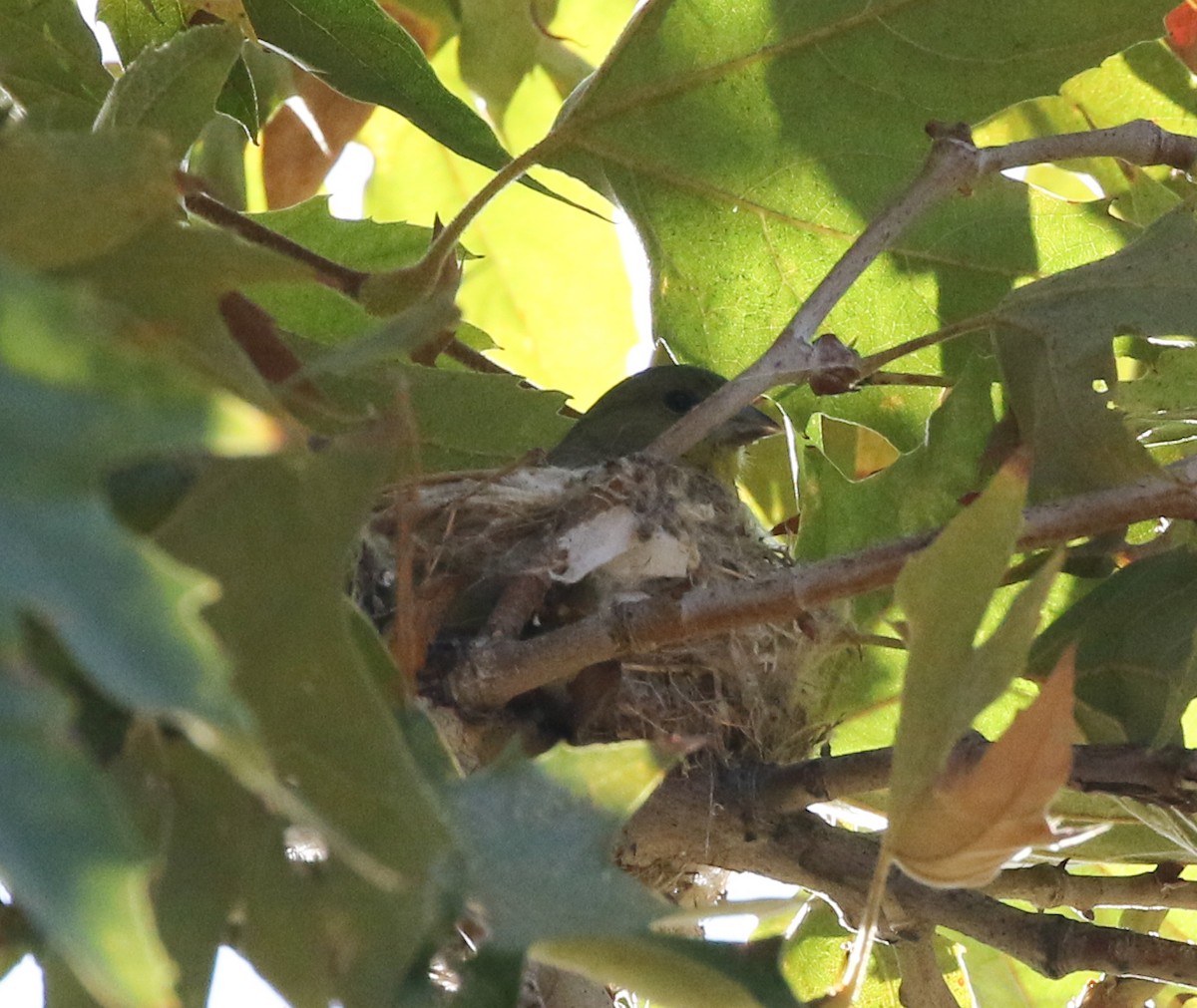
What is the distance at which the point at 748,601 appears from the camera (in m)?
2.05

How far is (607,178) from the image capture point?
3.09 m

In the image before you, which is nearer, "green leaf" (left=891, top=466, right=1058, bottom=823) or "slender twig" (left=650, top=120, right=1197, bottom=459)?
"green leaf" (left=891, top=466, right=1058, bottom=823)

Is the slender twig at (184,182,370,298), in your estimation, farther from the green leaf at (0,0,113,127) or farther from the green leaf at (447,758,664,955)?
the green leaf at (447,758,664,955)

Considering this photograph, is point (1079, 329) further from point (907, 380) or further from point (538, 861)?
point (538, 861)

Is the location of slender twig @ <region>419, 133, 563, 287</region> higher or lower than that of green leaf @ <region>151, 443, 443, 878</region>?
lower

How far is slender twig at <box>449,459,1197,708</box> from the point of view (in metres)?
2.03

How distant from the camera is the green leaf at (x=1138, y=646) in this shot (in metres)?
2.35

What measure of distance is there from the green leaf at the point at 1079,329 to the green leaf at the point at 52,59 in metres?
1.61

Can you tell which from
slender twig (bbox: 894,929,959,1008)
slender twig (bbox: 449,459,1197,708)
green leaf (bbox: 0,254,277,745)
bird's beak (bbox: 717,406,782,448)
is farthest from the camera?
bird's beak (bbox: 717,406,782,448)

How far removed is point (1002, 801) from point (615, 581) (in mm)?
1562

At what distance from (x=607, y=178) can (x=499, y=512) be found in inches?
27.2

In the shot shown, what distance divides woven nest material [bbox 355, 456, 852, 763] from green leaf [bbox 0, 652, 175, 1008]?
1669 millimetres

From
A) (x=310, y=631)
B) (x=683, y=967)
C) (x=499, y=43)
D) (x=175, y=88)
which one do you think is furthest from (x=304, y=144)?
(x=683, y=967)

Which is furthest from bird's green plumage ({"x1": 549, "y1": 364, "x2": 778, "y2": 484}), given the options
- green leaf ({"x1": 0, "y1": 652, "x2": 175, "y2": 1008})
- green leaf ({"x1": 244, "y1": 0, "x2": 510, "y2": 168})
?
green leaf ({"x1": 0, "y1": 652, "x2": 175, "y2": 1008})
